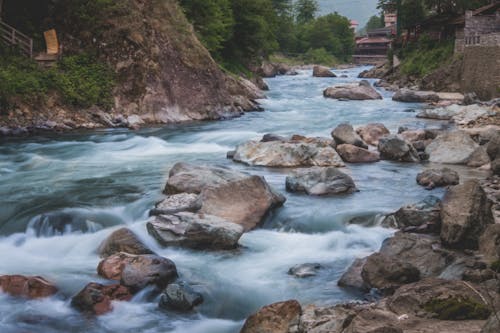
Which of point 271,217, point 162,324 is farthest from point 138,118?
point 162,324

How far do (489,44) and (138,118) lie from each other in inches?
693

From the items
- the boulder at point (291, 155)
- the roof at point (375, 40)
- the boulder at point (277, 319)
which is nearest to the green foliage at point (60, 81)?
the boulder at point (291, 155)

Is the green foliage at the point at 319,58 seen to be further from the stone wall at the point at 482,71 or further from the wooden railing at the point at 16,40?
the wooden railing at the point at 16,40

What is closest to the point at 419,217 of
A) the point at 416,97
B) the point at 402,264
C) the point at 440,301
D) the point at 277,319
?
the point at 402,264

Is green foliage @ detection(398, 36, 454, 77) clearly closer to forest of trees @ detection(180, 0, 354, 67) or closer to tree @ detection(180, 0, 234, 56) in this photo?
forest of trees @ detection(180, 0, 354, 67)

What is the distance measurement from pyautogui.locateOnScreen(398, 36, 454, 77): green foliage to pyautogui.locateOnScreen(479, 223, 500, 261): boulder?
33608 mm

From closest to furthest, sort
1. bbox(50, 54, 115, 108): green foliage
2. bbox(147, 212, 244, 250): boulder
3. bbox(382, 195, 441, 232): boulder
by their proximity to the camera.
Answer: bbox(147, 212, 244, 250): boulder
bbox(382, 195, 441, 232): boulder
bbox(50, 54, 115, 108): green foliage

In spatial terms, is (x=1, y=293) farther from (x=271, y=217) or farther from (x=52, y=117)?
(x=52, y=117)

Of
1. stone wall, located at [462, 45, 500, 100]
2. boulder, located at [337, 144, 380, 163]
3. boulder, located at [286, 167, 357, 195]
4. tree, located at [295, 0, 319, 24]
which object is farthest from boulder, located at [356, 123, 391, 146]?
tree, located at [295, 0, 319, 24]

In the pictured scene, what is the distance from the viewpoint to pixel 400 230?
368 inches

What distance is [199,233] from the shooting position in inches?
344

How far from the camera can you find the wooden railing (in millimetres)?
21438

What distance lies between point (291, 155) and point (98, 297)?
26.9ft

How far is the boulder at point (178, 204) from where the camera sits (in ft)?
32.6
